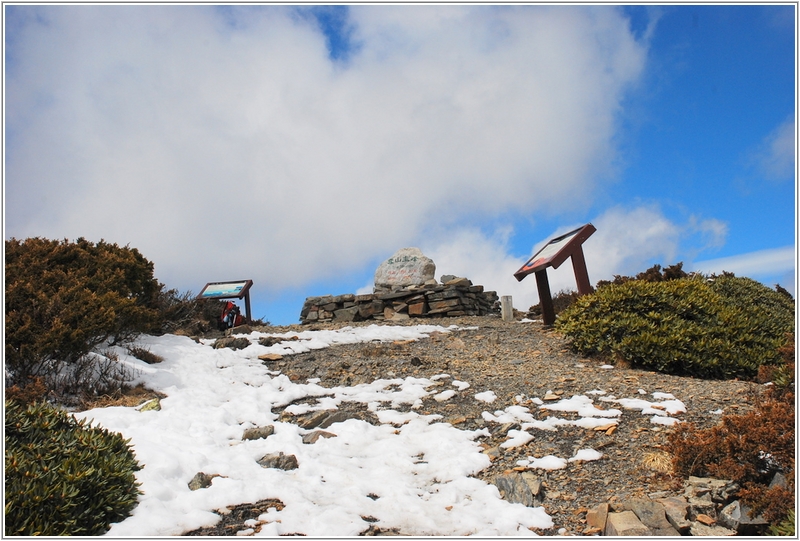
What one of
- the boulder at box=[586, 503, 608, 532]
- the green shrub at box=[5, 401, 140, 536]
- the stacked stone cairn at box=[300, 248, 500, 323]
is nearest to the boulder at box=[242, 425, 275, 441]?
the green shrub at box=[5, 401, 140, 536]

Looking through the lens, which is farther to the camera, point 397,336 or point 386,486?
point 397,336

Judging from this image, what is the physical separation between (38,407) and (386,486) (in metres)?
3.02

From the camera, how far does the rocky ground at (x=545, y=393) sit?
4449mm

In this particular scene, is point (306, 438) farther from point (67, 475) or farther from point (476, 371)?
point (476, 371)

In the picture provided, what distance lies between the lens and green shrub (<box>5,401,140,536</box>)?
11.9ft

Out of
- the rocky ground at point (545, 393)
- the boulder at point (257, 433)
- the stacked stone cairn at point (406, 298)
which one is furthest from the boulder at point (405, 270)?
the boulder at point (257, 433)

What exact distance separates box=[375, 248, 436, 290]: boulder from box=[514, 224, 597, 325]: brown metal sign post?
5.17m

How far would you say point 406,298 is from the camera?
17062 mm

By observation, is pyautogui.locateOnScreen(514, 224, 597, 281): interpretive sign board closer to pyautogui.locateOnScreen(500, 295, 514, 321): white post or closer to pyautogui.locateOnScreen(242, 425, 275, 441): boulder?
pyautogui.locateOnScreen(500, 295, 514, 321): white post

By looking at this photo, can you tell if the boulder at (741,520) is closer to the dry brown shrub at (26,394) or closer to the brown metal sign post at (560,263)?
the dry brown shrub at (26,394)

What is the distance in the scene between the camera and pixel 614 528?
149 inches

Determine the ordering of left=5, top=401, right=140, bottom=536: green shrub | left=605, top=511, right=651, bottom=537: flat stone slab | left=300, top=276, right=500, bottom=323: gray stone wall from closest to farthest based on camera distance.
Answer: left=5, top=401, right=140, bottom=536: green shrub < left=605, top=511, right=651, bottom=537: flat stone slab < left=300, top=276, right=500, bottom=323: gray stone wall

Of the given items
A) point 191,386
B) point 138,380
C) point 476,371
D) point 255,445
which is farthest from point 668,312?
point 138,380

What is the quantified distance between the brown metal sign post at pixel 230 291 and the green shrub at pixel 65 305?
535 centimetres
